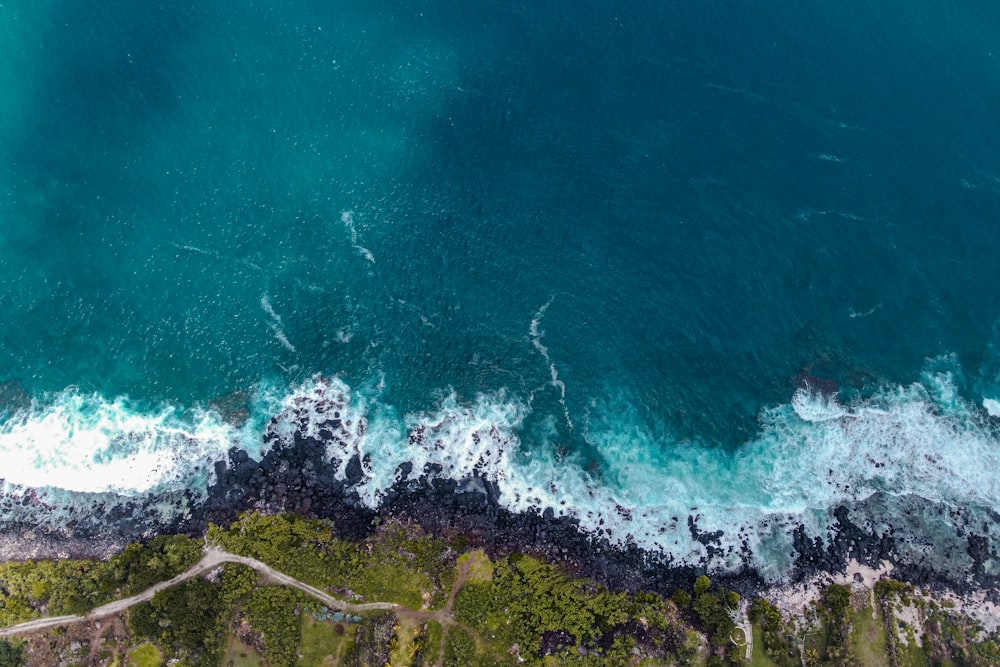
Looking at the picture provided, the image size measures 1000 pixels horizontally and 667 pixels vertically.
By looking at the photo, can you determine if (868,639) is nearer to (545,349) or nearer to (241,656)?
(545,349)

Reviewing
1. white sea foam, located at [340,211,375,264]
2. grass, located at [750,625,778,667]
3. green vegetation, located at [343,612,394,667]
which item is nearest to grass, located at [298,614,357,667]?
green vegetation, located at [343,612,394,667]

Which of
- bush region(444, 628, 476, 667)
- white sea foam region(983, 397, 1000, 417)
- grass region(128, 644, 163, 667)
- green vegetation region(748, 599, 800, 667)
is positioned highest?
white sea foam region(983, 397, 1000, 417)

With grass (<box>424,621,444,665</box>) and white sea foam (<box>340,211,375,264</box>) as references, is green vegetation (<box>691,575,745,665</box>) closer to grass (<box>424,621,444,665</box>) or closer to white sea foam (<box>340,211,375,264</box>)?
grass (<box>424,621,444,665</box>)

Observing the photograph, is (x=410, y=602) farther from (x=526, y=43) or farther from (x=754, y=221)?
(x=526, y=43)

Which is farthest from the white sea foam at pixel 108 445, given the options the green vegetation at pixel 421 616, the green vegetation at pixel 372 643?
the green vegetation at pixel 372 643

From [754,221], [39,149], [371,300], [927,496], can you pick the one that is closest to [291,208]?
[371,300]

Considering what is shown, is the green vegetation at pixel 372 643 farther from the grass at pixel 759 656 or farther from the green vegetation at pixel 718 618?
the grass at pixel 759 656

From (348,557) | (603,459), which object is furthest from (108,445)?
(603,459)
